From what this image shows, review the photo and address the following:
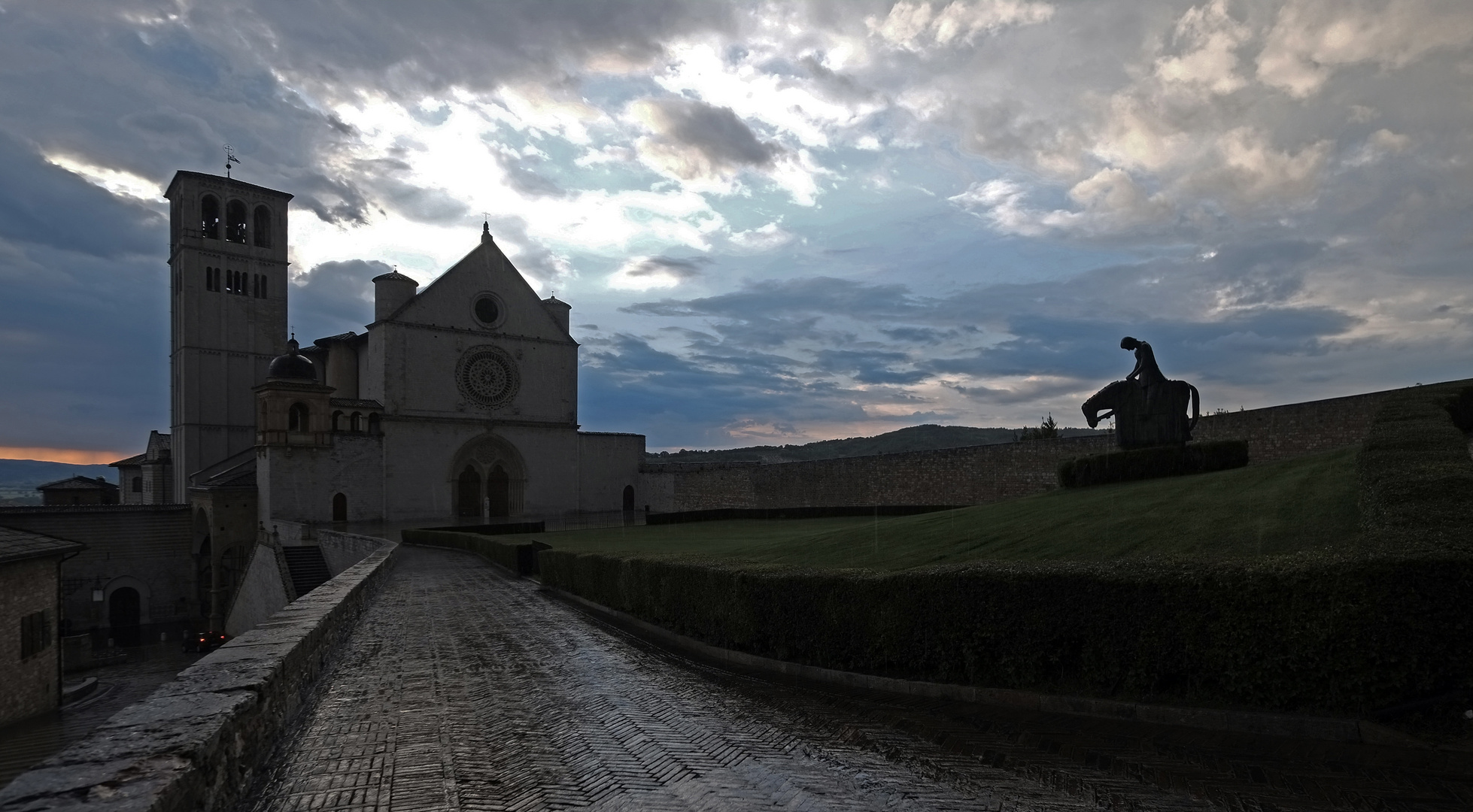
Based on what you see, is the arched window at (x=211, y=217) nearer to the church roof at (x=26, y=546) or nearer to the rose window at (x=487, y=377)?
the rose window at (x=487, y=377)

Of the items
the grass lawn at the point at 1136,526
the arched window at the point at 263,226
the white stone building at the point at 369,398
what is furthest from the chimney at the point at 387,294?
the grass lawn at the point at 1136,526

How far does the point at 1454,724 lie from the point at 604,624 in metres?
9.91

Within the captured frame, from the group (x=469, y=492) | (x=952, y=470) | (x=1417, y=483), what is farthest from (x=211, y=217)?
(x=1417, y=483)

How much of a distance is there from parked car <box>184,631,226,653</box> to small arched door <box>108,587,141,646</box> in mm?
4338

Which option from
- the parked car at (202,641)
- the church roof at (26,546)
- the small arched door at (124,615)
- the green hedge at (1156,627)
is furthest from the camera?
the small arched door at (124,615)

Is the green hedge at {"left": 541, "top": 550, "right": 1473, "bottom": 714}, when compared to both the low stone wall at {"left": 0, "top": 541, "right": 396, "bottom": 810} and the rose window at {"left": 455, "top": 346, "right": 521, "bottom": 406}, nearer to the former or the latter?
the low stone wall at {"left": 0, "top": 541, "right": 396, "bottom": 810}

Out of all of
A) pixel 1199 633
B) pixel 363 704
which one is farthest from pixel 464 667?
pixel 1199 633

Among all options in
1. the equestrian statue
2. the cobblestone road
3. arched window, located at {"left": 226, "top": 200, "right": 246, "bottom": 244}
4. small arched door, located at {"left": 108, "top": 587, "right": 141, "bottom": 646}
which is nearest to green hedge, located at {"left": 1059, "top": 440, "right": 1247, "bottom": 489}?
the equestrian statue

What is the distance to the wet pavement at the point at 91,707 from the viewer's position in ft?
55.2

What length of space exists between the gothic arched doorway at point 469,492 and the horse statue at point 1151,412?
35.4 meters

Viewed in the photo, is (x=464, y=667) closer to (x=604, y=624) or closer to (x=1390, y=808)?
(x=604, y=624)

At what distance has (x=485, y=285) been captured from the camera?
4453 cm

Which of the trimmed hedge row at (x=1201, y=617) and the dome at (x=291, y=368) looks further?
the dome at (x=291, y=368)

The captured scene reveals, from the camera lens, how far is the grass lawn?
7.68 metres
